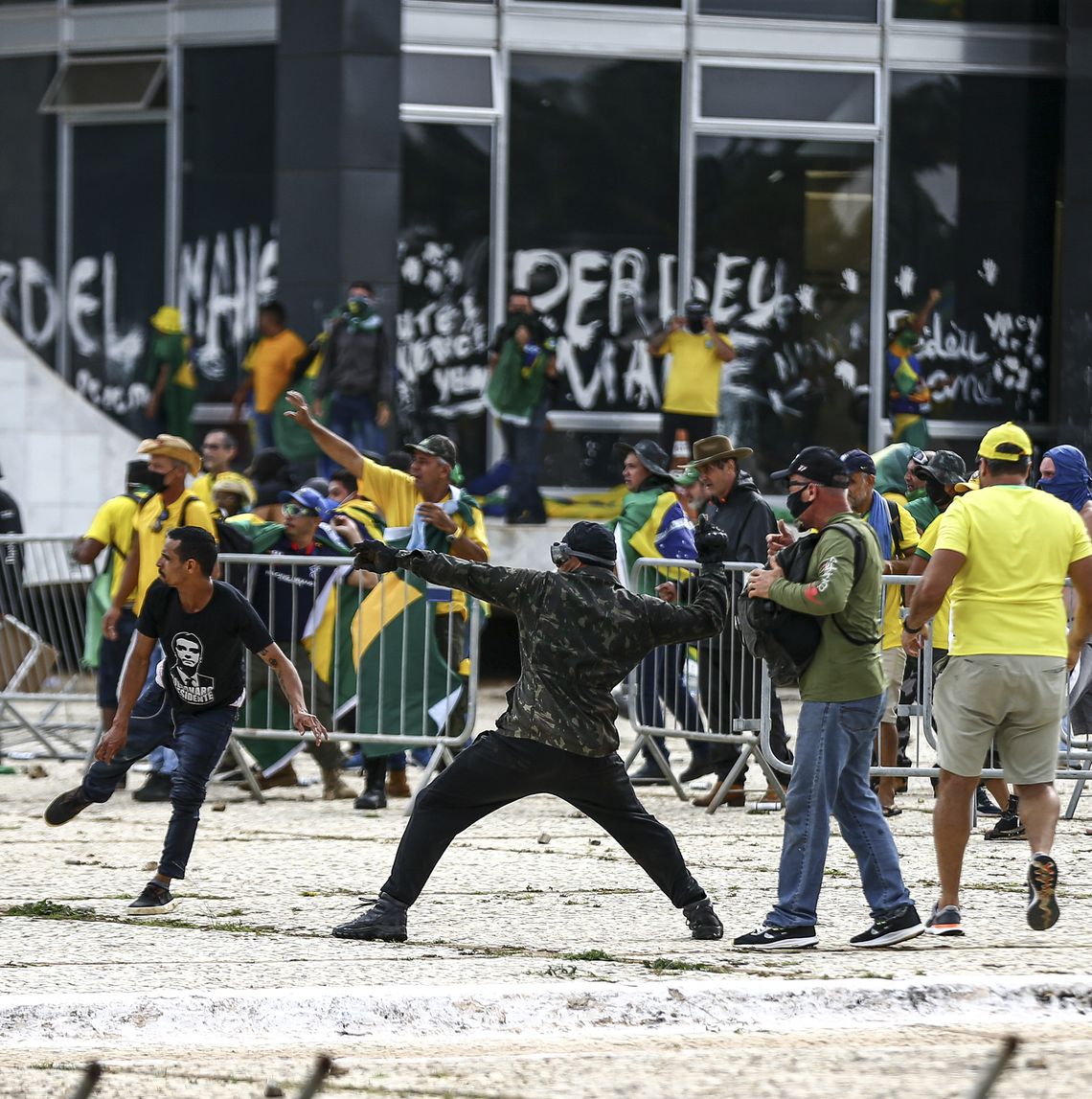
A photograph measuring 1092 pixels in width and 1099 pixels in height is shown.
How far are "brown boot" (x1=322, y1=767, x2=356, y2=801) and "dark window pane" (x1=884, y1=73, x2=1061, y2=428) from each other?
30.8 feet

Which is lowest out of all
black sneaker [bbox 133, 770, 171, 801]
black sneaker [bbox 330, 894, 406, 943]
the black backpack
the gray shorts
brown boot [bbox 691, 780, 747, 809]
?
black sneaker [bbox 133, 770, 171, 801]

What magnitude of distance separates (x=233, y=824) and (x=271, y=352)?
25.9 feet

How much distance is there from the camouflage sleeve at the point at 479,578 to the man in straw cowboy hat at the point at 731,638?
332 cm

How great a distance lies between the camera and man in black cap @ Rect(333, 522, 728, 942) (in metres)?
7.34

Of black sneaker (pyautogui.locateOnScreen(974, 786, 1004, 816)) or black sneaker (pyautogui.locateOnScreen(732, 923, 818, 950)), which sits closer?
black sneaker (pyautogui.locateOnScreen(732, 923, 818, 950))

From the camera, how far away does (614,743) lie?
7.45 metres

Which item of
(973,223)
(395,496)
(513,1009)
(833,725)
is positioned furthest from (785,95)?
(513,1009)

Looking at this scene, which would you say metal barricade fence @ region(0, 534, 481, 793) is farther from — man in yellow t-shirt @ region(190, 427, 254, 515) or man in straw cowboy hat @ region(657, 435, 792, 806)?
man in straw cowboy hat @ region(657, 435, 792, 806)

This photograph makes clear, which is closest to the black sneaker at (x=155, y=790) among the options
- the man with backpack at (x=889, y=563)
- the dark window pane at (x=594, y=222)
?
the man with backpack at (x=889, y=563)

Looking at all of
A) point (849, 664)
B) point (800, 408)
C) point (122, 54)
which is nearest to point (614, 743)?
point (849, 664)

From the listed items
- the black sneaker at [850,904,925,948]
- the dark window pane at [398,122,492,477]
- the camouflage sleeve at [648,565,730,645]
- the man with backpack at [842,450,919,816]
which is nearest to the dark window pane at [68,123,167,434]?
the dark window pane at [398,122,492,477]

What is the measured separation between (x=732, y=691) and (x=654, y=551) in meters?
1.24

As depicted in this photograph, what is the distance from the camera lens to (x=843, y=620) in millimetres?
7398

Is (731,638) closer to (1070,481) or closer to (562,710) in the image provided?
(1070,481)
